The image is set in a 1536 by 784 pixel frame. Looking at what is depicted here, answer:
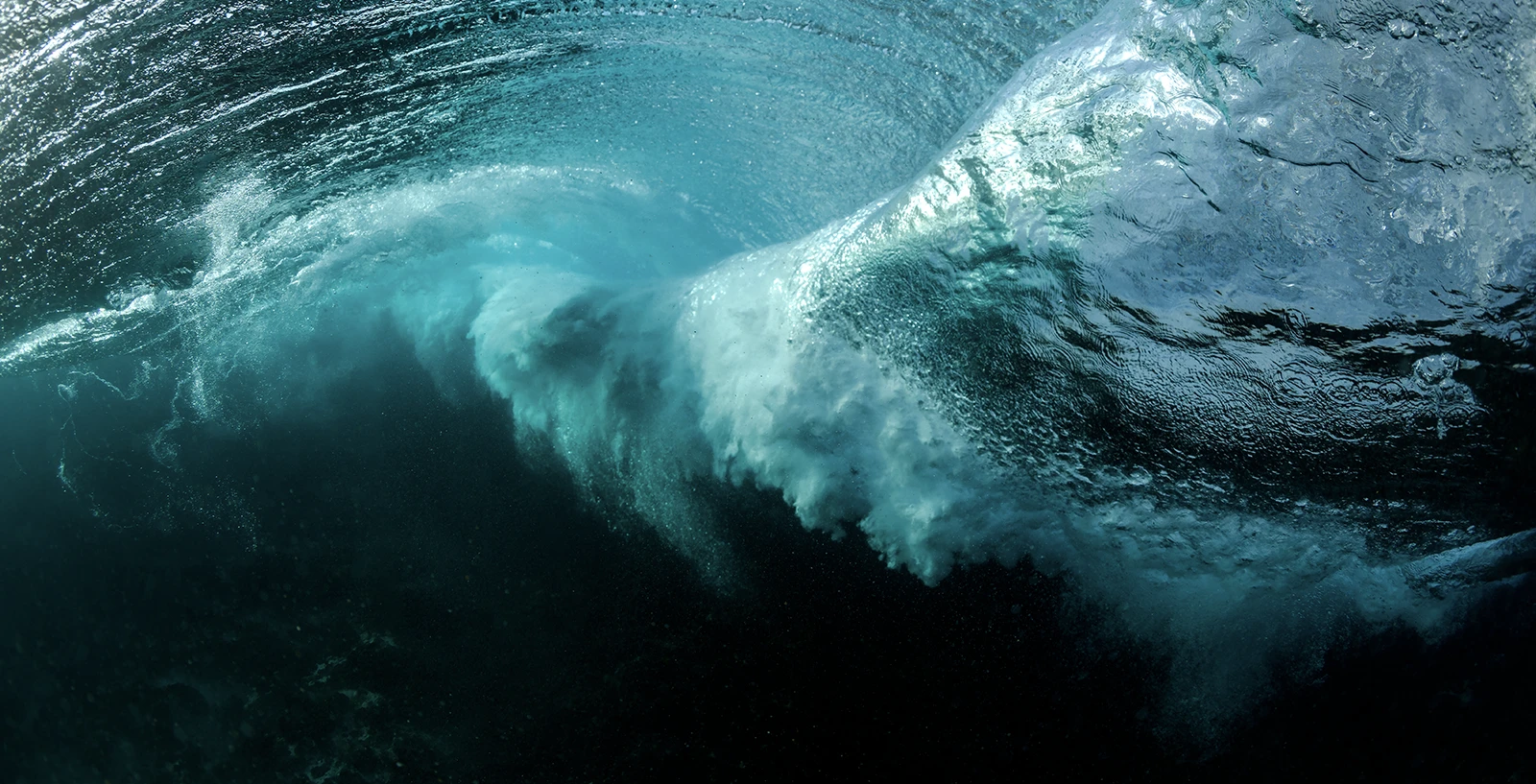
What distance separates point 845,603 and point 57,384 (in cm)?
430

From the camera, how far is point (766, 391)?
271cm

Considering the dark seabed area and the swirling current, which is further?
the dark seabed area

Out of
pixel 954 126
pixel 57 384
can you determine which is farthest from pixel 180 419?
pixel 954 126

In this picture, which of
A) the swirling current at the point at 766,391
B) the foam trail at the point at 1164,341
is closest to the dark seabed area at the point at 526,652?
the swirling current at the point at 766,391

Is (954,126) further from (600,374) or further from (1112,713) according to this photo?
(1112,713)

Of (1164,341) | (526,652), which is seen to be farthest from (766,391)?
(526,652)

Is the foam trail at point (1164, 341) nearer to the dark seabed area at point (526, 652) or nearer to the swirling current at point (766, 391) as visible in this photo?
the swirling current at point (766, 391)

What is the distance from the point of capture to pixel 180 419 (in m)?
3.68

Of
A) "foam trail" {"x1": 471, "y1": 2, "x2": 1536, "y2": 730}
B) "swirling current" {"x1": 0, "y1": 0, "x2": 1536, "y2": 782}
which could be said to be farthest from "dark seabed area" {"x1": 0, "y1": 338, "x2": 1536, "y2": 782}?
"foam trail" {"x1": 471, "y1": 2, "x2": 1536, "y2": 730}

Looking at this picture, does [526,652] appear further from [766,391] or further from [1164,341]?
[1164,341]

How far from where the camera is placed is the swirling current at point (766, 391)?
203cm

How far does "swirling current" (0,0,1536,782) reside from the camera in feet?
6.66

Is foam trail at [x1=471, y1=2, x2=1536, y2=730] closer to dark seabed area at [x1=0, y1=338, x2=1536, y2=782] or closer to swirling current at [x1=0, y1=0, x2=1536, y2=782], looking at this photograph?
swirling current at [x1=0, y1=0, x2=1536, y2=782]

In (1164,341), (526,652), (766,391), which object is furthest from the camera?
(526,652)
